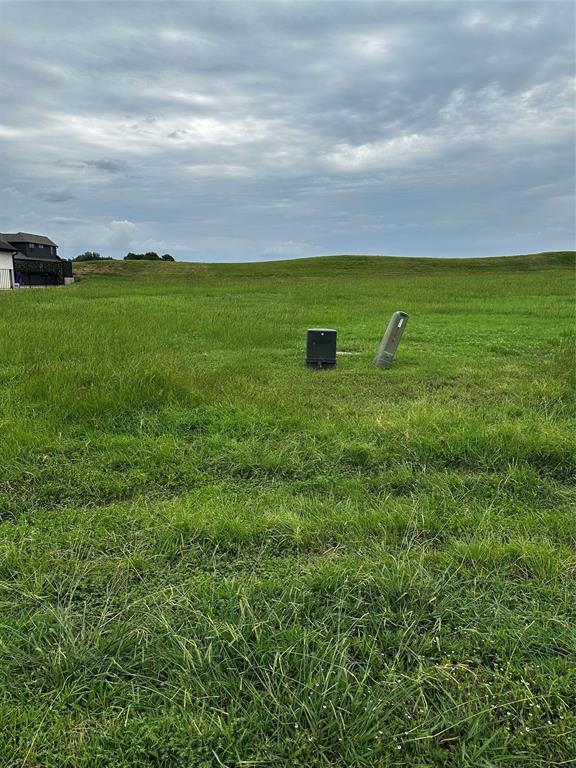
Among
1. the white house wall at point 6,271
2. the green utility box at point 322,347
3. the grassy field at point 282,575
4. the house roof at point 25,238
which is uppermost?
the house roof at point 25,238

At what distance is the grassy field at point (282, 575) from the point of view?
1773 millimetres

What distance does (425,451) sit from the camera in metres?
4.24

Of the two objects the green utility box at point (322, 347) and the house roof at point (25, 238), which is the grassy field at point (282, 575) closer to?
the green utility box at point (322, 347)

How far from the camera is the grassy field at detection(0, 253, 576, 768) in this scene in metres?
1.77

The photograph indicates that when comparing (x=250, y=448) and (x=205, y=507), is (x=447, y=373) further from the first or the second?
(x=205, y=507)

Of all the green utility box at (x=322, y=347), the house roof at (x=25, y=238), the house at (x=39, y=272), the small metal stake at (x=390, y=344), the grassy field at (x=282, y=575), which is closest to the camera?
the grassy field at (x=282, y=575)

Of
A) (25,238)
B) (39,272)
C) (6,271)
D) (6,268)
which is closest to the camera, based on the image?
(6,271)

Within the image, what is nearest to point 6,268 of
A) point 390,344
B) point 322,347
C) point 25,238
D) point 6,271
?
point 6,271

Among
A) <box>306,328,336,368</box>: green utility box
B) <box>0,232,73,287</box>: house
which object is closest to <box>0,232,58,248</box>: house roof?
<box>0,232,73,287</box>: house

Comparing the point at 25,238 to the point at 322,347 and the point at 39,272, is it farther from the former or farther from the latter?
the point at 322,347

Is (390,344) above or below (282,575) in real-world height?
above

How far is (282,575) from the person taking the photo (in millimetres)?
2625

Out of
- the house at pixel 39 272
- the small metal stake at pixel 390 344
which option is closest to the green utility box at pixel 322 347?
the small metal stake at pixel 390 344

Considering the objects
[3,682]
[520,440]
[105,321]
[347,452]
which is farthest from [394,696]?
[105,321]
